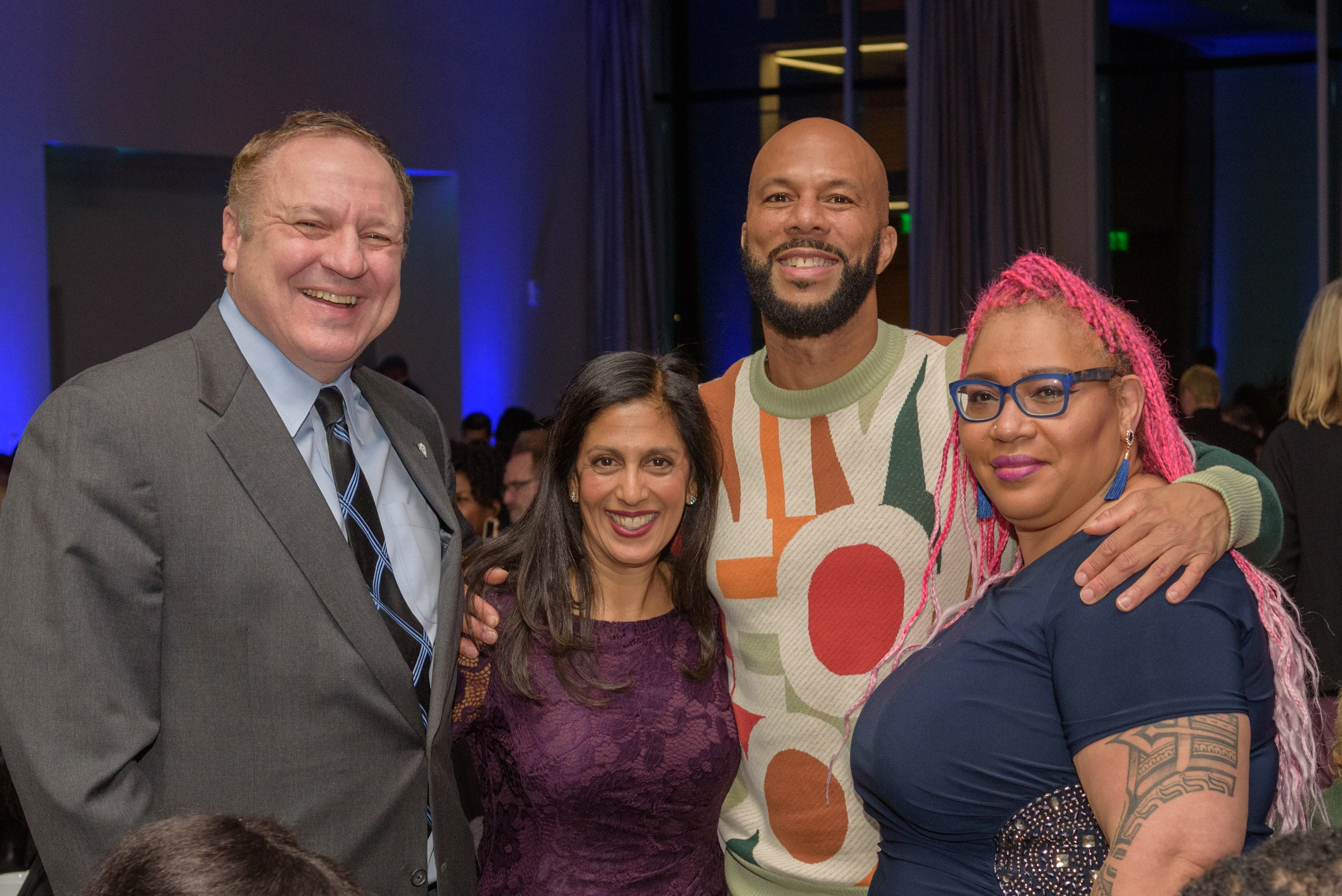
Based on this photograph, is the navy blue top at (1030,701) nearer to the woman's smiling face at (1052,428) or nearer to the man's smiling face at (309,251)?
the woman's smiling face at (1052,428)

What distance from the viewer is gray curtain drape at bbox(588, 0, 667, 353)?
30.6 feet

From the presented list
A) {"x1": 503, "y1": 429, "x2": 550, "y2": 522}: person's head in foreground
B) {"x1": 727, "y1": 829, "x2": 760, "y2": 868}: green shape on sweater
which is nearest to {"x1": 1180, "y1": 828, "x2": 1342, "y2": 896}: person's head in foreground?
{"x1": 727, "y1": 829, "x2": 760, "y2": 868}: green shape on sweater

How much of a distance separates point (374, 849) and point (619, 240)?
7.88 m

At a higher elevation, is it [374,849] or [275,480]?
[275,480]

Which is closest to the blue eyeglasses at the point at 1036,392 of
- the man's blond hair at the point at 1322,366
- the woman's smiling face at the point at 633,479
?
the woman's smiling face at the point at 633,479

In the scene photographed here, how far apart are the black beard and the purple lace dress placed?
63 centimetres

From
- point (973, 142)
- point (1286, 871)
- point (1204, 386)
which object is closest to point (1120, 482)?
point (1286, 871)

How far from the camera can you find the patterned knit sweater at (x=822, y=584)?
2.09 m

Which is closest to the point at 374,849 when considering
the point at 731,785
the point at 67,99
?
the point at 731,785

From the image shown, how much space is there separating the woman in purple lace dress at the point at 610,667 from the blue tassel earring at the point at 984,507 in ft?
2.02

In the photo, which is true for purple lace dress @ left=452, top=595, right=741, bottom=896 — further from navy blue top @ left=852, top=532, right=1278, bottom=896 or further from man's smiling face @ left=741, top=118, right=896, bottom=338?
man's smiling face @ left=741, top=118, right=896, bottom=338

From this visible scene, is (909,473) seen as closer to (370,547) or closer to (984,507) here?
(984,507)

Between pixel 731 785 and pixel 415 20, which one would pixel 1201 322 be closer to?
pixel 415 20

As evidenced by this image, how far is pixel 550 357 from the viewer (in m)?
9.09
